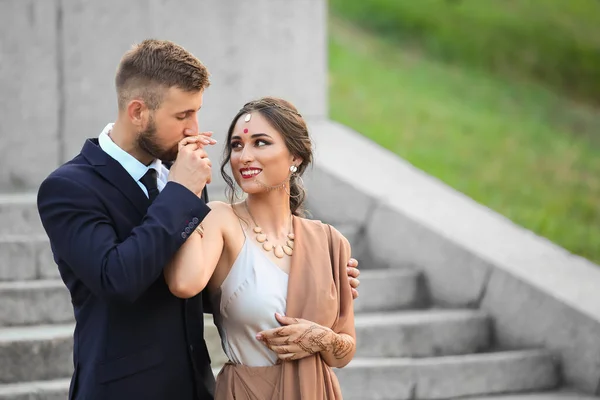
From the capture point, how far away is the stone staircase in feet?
15.5

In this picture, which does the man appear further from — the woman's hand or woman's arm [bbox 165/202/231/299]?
the woman's hand

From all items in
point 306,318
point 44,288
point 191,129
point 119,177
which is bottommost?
point 44,288

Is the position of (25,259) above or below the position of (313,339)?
below

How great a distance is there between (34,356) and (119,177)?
2.08m

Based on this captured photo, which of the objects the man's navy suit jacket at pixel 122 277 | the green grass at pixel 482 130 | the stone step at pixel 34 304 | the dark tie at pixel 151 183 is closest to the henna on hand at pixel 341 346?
the man's navy suit jacket at pixel 122 277

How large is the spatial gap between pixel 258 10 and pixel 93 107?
5.23 ft

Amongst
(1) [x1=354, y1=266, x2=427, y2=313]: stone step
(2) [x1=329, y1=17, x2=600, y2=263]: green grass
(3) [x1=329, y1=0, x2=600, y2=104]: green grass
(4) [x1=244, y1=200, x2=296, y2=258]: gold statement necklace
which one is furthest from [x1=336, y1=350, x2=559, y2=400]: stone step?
(3) [x1=329, y1=0, x2=600, y2=104]: green grass

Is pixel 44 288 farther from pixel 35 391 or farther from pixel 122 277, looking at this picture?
pixel 122 277

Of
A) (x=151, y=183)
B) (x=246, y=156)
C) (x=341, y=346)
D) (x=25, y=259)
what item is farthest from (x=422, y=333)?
(x=151, y=183)

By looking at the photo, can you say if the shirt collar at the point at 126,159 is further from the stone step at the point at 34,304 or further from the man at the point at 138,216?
the stone step at the point at 34,304

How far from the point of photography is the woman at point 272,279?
308cm

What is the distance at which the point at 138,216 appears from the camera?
2.97 metres

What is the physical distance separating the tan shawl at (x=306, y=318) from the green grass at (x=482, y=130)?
6113 mm

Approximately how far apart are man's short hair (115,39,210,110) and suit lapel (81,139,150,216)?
18cm
